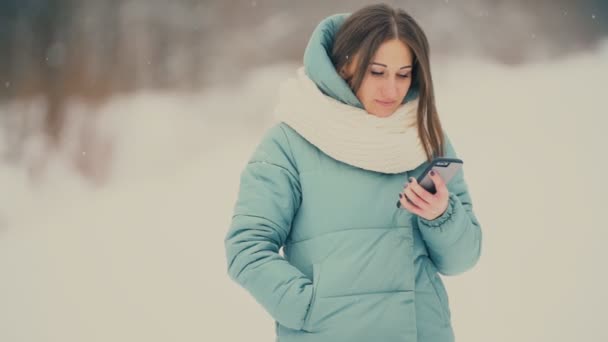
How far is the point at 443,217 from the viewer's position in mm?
993

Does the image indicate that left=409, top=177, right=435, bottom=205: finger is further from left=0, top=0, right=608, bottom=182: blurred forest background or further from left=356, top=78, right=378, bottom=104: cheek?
left=0, top=0, right=608, bottom=182: blurred forest background

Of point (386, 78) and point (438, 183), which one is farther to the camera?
point (386, 78)

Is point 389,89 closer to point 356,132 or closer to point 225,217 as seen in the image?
point 356,132

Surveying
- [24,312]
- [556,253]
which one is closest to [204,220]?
[24,312]

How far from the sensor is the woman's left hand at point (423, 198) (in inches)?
37.2

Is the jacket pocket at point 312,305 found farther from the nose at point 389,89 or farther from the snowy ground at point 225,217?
the snowy ground at point 225,217

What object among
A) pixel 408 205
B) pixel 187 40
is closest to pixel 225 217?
pixel 187 40

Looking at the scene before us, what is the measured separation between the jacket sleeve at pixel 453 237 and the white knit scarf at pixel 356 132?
0.09 metres

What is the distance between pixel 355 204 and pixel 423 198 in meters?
0.12

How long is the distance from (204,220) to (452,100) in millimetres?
976

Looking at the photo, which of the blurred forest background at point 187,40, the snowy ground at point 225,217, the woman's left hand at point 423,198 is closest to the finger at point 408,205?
the woman's left hand at point 423,198

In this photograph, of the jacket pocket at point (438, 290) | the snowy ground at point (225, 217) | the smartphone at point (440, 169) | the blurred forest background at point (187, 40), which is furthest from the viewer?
the blurred forest background at point (187, 40)

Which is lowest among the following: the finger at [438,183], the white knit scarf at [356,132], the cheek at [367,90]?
the finger at [438,183]

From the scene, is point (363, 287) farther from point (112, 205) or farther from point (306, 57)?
point (112, 205)
